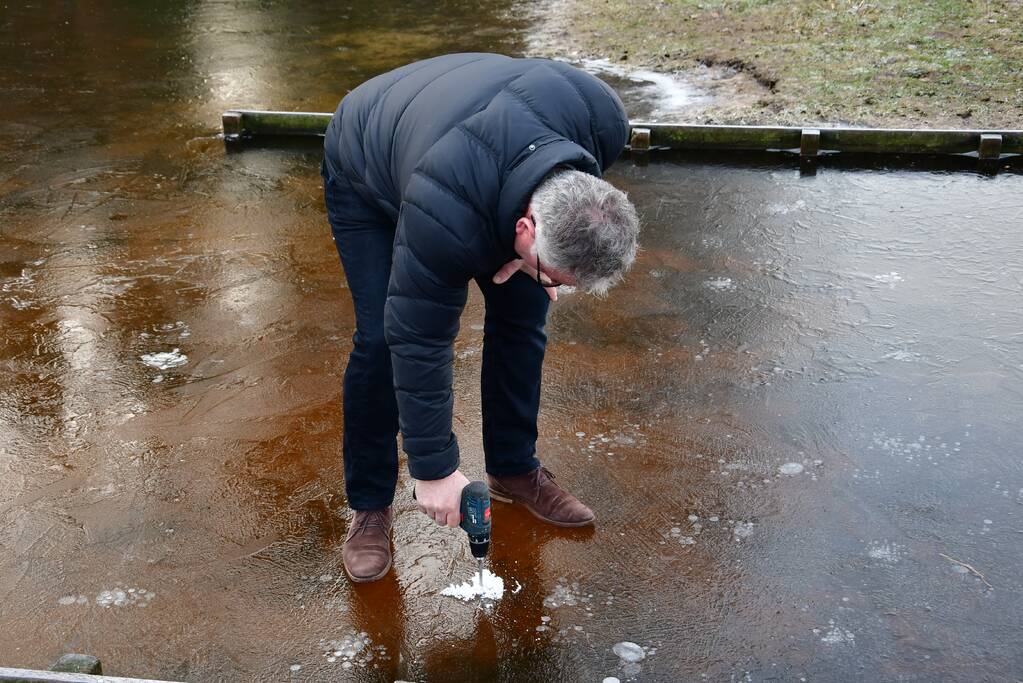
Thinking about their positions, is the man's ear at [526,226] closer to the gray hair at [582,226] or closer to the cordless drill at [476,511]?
the gray hair at [582,226]

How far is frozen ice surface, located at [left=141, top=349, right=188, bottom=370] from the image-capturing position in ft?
15.1

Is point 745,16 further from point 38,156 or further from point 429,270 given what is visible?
point 429,270

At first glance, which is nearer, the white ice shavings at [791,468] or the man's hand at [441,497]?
the man's hand at [441,497]

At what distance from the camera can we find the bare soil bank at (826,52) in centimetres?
790

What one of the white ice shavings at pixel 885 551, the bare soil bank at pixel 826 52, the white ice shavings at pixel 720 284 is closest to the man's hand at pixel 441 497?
the white ice shavings at pixel 885 551

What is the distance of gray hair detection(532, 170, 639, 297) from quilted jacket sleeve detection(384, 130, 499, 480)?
19 cm

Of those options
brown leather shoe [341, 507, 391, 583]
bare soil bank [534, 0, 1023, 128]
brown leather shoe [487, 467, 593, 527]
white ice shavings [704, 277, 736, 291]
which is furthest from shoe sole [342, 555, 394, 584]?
bare soil bank [534, 0, 1023, 128]

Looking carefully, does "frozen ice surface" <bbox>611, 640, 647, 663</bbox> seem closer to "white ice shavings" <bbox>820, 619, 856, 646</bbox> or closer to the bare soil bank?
"white ice shavings" <bbox>820, 619, 856, 646</bbox>

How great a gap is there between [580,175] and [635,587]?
1.54 metres

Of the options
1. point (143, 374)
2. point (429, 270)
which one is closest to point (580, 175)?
point (429, 270)

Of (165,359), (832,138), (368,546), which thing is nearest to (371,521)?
(368,546)

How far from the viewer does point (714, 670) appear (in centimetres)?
297

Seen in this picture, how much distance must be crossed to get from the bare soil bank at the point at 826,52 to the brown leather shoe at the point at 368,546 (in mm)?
5276

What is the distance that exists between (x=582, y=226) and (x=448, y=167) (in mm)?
370
